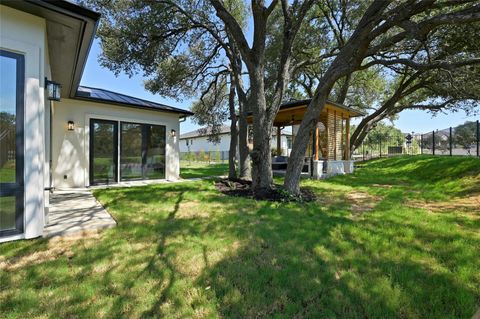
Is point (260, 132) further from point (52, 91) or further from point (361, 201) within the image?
point (52, 91)

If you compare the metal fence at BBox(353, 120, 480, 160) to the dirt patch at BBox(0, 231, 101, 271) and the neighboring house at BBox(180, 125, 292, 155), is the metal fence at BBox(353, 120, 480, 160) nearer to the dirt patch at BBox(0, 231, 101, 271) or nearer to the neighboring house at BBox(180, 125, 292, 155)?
the neighboring house at BBox(180, 125, 292, 155)

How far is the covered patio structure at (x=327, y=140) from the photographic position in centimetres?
1087

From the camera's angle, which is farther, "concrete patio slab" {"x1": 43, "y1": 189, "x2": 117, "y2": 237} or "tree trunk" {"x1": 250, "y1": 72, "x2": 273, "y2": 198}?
"tree trunk" {"x1": 250, "y1": 72, "x2": 273, "y2": 198}

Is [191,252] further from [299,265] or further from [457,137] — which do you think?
[457,137]

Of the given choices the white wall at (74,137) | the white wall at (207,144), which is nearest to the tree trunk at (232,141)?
the white wall at (74,137)

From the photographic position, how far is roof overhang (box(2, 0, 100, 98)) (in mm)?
3252

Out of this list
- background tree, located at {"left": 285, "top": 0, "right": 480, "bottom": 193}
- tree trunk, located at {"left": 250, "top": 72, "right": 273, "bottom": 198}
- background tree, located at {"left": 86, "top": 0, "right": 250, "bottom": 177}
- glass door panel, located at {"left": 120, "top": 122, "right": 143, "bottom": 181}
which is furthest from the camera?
glass door panel, located at {"left": 120, "top": 122, "right": 143, "bottom": 181}

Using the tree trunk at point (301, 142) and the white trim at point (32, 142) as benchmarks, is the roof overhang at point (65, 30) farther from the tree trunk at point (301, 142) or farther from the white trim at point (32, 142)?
the tree trunk at point (301, 142)

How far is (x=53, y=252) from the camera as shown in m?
3.22

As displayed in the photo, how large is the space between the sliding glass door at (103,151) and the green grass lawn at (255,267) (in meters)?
4.27

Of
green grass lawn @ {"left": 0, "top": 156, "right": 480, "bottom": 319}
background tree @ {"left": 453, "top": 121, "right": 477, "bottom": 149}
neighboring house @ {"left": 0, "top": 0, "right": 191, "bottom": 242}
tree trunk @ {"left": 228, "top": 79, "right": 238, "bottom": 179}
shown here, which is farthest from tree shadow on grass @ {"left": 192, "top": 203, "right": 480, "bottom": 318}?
background tree @ {"left": 453, "top": 121, "right": 477, "bottom": 149}

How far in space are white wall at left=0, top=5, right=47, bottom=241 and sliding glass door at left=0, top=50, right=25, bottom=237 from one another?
0.07 meters

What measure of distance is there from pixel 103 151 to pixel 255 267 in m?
7.72

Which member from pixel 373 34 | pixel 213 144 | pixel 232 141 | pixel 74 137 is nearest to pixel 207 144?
pixel 213 144
